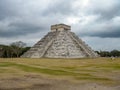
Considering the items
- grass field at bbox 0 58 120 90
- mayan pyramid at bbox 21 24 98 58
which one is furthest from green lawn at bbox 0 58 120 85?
mayan pyramid at bbox 21 24 98 58

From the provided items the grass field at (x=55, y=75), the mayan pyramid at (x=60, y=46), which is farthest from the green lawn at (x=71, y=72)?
the mayan pyramid at (x=60, y=46)

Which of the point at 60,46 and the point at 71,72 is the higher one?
the point at 60,46

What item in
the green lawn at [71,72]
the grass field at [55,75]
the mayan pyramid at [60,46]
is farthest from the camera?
the mayan pyramid at [60,46]

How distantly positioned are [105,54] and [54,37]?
2081 inches

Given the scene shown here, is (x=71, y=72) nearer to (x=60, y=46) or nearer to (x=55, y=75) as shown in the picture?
(x=55, y=75)

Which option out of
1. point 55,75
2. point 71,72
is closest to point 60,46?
point 71,72

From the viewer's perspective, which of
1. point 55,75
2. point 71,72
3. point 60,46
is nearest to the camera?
point 55,75

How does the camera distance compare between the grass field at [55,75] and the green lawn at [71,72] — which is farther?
the green lawn at [71,72]

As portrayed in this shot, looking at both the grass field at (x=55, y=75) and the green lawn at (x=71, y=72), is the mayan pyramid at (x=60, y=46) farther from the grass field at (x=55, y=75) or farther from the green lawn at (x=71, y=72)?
the grass field at (x=55, y=75)

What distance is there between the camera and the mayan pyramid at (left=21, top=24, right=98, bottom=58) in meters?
79.7

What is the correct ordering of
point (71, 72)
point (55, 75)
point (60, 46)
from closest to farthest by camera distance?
1. point (55, 75)
2. point (71, 72)
3. point (60, 46)

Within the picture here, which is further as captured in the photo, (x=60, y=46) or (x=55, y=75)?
(x=60, y=46)

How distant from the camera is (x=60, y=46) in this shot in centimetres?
8119

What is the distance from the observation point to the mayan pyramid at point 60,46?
261 feet
